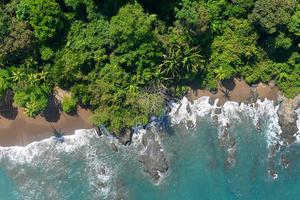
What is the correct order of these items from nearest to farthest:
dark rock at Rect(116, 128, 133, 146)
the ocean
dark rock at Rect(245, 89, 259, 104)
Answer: the ocean → dark rock at Rect(116, 128, 133, 146) → dark rock at Rect(245, 89, 259, 104)

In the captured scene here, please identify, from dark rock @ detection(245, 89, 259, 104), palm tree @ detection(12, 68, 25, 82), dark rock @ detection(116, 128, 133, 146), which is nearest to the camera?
palm tree @ detection(12, 68, 25, 82)

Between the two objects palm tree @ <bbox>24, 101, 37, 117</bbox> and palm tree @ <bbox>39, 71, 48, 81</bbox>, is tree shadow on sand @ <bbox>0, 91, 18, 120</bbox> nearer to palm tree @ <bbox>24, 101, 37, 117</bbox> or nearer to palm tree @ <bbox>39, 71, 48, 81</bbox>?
palm tree @ <bbox>24, 101, 37, 117</bbox>

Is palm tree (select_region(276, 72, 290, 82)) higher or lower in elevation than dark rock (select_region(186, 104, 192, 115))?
higher

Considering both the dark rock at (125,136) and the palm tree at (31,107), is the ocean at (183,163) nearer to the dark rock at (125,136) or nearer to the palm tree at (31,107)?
the dark rock at (125,136)

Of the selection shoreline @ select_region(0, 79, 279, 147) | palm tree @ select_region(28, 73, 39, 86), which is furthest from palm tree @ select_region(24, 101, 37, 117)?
shoreline @ select_region(0, 79, 279, 147)

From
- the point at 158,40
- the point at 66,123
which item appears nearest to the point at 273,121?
the point at 158,40

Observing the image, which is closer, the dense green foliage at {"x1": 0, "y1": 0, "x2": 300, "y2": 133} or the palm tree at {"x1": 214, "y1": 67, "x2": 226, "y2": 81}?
the dense green foliage at {"x1": 0, "y1": 0, "x2": 300, "y2": 133}

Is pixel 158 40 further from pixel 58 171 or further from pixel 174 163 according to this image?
pixel 58 171
